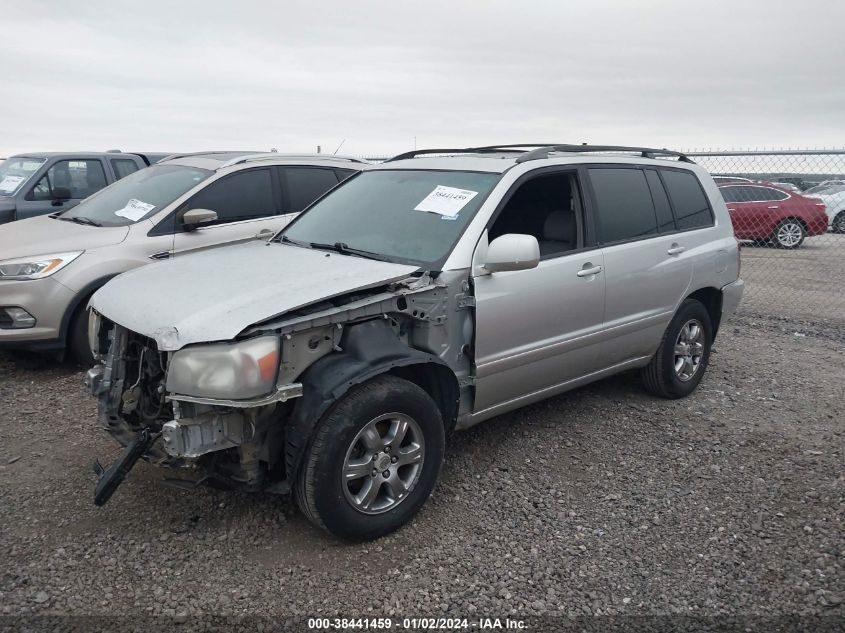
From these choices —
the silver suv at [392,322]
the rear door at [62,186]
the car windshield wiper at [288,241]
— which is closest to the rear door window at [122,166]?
the rear door at [62,186]

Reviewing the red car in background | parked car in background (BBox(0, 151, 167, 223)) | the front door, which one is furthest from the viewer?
the red car in background

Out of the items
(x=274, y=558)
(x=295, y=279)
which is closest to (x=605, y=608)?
(x=274, y=558)

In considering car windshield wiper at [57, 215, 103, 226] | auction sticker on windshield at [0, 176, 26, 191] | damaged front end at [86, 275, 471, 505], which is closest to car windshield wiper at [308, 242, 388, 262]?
damaged front end at [86, 275, 471, 505]

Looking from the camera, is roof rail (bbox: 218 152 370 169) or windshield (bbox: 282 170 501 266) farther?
roof rail (bbox: 218 152 370 169)

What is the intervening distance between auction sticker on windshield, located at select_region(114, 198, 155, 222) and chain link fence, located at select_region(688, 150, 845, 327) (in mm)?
5983

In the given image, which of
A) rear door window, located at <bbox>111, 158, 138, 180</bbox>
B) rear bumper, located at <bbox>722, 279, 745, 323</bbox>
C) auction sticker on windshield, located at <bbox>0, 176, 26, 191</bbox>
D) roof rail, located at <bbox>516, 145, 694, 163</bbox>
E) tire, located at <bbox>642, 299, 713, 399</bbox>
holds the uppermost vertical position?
roof rail, located at <bbox>516, 145, 694, 163</bbox>

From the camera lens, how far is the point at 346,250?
3.91m

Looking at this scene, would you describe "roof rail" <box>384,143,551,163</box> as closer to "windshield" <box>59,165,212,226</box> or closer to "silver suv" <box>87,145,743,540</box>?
"silver suv" <box>87,145,743,540</box>

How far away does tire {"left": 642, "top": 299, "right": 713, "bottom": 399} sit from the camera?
505cm

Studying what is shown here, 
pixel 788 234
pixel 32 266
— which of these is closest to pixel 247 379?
pixel 32 266

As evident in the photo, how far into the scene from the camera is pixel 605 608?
9.54ft

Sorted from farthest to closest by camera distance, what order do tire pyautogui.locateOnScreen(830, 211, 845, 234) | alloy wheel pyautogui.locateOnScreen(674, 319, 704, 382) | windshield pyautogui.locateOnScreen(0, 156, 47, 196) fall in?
tire pyautogui.locateOnScreen(830, 211, 845, 234)
windshield pyautogui.locateOnScreen(0, 156, 47, 196)
alloy wheel pyautogui.locateOnScreen(674, 319, 704, 382)

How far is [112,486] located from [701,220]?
4.39 meters

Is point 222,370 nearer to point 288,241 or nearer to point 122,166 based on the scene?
point 288,241
